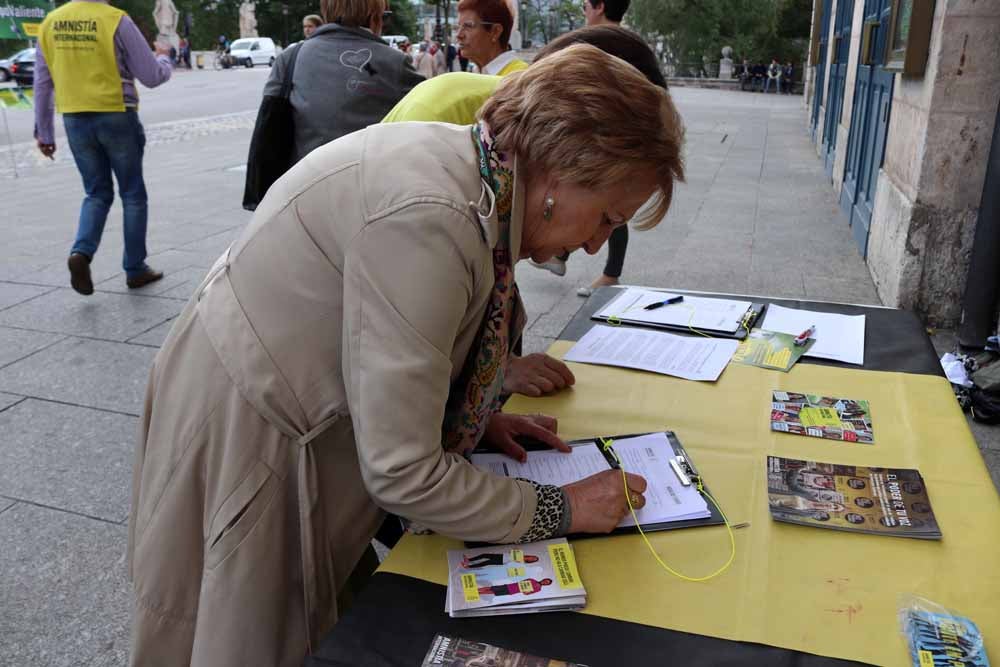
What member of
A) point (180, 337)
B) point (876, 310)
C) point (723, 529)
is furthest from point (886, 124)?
point (180, 337)

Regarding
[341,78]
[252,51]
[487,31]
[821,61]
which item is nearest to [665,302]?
[487,31]

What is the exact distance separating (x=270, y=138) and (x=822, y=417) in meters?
Result: 2.53

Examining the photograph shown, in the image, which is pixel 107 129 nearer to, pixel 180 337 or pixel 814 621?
pixel 180 337

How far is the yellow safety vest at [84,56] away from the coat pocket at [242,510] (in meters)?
3.82

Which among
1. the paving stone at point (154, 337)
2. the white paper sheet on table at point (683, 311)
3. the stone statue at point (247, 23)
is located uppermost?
the stone statue at point (247, 23)

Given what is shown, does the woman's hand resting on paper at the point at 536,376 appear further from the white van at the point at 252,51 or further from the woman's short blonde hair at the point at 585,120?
the white van at the point at 252,51

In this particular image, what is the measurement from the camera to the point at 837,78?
8.71 metres

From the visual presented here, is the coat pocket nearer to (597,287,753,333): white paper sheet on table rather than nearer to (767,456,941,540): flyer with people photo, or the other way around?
(767,456,941,540): flyer with people photo

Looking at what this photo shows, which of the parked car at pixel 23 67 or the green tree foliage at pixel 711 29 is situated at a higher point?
the green tree foliage at pixel 711 29

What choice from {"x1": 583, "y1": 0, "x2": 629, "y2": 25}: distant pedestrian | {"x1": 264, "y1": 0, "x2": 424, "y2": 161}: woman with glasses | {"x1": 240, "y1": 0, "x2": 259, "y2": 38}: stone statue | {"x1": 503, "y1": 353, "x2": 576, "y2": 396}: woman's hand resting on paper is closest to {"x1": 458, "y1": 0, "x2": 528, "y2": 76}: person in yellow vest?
{"x1": 264, "y1": 0, "x2": 424, "y2": 161}: woman with glasses

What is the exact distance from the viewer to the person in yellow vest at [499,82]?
1.78m

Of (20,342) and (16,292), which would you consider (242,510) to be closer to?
(20,342)

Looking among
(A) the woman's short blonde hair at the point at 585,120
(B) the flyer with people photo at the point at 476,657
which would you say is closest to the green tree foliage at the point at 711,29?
(A) the woman's short blonde hair at the point at 585,120

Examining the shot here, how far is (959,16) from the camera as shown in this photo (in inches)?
143
